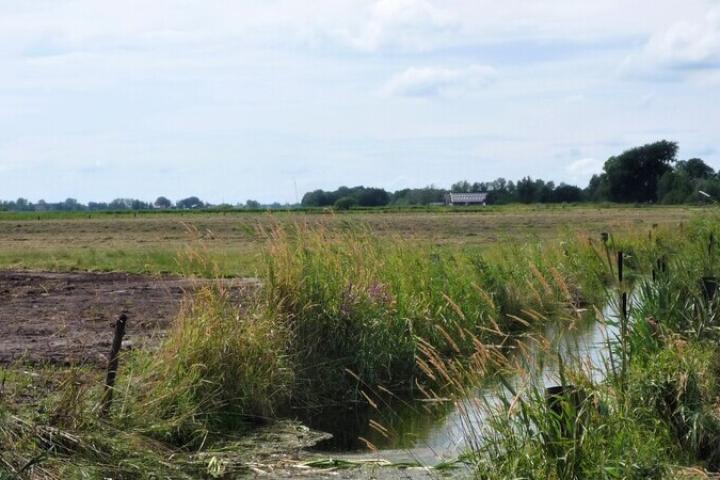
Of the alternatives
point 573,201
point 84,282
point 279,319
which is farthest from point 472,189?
point 279,319

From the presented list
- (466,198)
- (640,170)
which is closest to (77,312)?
(640,170)

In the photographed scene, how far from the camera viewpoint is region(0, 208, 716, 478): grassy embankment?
796 cm

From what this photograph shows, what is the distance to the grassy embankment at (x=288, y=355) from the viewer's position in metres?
7.96

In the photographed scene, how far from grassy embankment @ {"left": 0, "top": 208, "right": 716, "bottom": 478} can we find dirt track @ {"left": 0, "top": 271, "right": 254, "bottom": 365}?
0.74 m

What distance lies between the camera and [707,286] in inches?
426

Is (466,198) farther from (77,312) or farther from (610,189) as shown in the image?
(77,312)

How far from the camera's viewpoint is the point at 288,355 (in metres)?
11.5

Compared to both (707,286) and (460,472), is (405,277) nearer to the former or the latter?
(707,286)

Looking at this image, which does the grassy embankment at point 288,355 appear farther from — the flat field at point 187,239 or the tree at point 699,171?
the tree at point 699,171

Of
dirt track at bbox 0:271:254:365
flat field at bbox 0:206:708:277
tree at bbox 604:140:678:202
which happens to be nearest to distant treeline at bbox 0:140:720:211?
tree at bbox 604:140:678:202

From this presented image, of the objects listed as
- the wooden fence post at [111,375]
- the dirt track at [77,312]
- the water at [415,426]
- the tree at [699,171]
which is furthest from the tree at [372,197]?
the wooden fence post at [111,375]

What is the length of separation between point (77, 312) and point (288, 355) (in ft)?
18.1

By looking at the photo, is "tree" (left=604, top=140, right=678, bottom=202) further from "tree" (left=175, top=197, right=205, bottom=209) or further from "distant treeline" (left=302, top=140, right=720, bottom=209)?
"tree" (left=175, top=197, right=205, bottom=209)

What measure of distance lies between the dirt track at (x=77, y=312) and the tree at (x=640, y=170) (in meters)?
80.0
